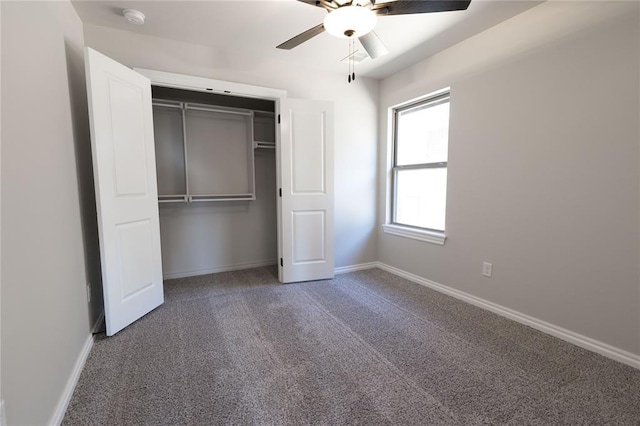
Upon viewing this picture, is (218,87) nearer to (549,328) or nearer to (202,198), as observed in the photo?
(202,198)

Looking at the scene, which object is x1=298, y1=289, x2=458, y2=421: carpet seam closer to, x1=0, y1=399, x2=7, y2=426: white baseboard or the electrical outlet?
the electrical outlet

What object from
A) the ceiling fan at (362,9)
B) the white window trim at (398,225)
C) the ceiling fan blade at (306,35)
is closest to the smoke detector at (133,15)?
the ceiling fan blade at (306,35)

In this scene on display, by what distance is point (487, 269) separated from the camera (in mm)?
2586

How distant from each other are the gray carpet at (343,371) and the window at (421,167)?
1.04 metres

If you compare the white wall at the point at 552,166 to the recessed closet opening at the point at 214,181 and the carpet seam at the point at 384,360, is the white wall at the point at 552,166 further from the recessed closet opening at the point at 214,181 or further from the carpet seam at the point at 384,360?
the recessed closet opening at the point at 214,181

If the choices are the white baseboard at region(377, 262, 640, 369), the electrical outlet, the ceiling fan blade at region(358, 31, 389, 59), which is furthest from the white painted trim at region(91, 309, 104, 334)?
the electrical outlet

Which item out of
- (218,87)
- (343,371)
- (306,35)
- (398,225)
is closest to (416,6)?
(306,35)

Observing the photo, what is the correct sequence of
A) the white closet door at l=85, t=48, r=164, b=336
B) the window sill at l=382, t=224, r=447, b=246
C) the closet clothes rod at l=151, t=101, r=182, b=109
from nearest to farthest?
the white closet door at l=85, t=48, r=164, b=336 → the window sill at l=382, t=224, r=447, b=246 → the closet clothes rod at l=151, t=101, r=182, b=109

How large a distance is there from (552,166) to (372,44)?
5.25 ft

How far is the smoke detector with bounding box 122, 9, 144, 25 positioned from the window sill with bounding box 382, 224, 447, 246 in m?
3.22

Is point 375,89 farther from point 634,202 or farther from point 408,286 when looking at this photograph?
point 634,202

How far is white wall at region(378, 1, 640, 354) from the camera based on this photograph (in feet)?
5.90

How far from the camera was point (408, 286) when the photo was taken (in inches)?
125

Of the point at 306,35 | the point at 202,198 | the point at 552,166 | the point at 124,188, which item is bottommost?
the point at 202,198
